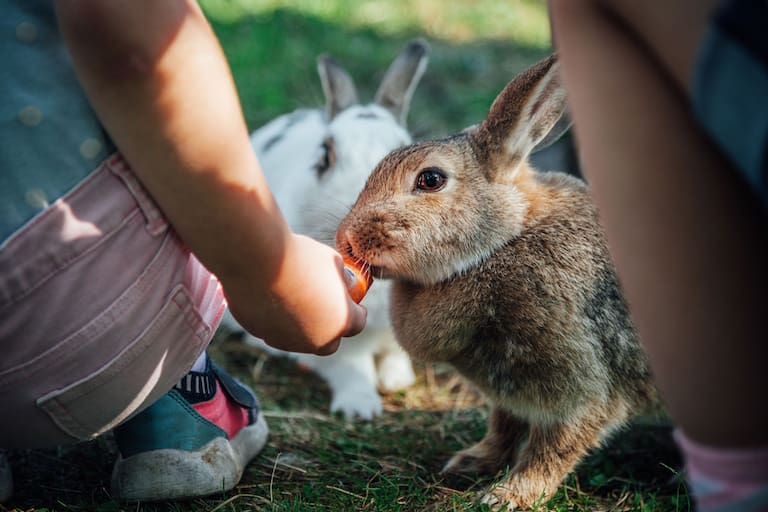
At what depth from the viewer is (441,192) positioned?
172 cm

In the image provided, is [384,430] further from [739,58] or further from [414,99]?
[414,99]

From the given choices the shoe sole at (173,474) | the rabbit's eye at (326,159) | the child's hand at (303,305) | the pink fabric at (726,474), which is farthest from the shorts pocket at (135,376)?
the rabbit's eye at (326,159)

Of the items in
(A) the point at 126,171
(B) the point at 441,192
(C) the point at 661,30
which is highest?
(C) the point at 661,30

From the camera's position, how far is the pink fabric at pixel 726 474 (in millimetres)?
930

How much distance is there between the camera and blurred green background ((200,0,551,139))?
13.7 feet

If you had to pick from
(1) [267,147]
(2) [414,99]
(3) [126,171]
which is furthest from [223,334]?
(2) [414,99]

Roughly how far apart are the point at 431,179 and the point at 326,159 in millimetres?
940

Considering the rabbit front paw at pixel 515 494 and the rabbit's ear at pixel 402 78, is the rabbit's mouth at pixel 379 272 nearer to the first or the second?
the rabbit front paw at pixel 515 494

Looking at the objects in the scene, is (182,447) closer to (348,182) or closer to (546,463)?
(546,463)

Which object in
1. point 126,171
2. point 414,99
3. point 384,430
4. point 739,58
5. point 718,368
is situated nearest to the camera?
point 739,58

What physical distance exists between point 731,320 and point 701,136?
23 cm

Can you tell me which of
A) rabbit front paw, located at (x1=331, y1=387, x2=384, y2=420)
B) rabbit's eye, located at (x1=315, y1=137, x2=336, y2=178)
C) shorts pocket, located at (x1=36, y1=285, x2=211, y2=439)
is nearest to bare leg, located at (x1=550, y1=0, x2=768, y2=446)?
shorts pocket, located at (x1=36, y1=285, x2=211, y2=439)

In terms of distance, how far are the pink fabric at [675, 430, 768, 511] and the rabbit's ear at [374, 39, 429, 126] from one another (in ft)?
7.30

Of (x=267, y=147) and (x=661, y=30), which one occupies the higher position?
(x=661, y=30)
